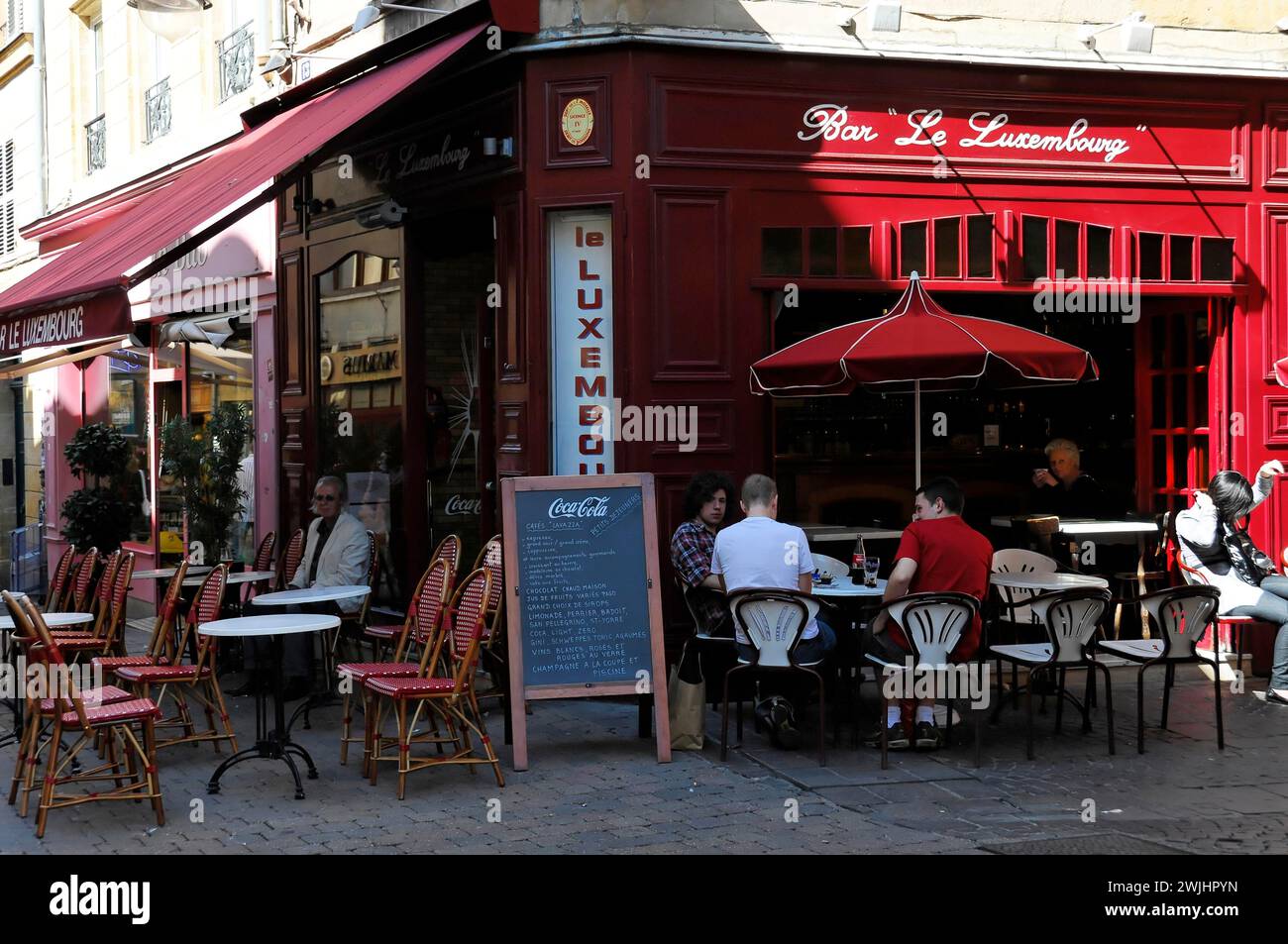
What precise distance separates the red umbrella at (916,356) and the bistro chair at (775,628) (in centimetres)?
145

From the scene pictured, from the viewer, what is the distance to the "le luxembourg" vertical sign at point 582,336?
31.5ft

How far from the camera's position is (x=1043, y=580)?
9125 millimetres

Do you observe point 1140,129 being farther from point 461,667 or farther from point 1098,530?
point 461,667

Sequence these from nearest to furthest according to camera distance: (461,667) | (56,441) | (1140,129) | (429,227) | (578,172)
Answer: (461,667) → (578,172) → (1140,129) → (429,227) → (56,441)

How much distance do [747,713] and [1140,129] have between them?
5012mm

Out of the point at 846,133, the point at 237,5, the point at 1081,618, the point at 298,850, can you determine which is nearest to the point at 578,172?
the point at 846,133

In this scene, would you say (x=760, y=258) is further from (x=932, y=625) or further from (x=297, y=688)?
(x=297, y=688)

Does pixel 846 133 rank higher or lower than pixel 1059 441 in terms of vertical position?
higher

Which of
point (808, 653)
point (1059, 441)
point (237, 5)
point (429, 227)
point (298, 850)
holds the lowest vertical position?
point (298, 850)

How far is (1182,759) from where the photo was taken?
7.79 metres

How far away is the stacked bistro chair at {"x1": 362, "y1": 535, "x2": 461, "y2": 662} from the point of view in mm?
7973

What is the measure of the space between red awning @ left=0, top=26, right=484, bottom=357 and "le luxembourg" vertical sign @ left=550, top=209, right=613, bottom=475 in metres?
1.43

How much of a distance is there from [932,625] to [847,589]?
746 mm

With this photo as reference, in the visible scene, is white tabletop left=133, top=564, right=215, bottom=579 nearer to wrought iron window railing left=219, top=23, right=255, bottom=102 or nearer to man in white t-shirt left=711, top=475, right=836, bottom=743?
man in white t-shirt left=711, top=475, right=836, bottom=743
